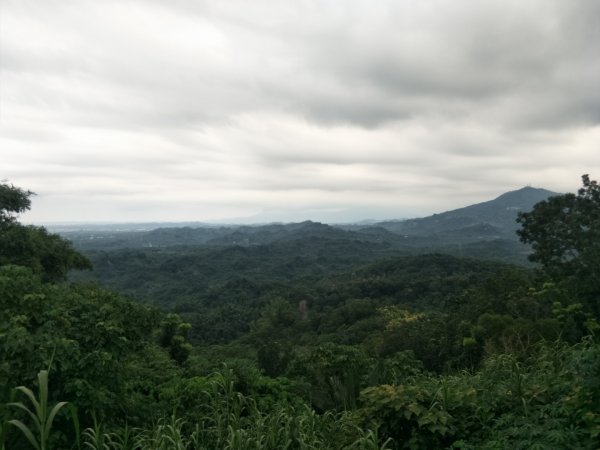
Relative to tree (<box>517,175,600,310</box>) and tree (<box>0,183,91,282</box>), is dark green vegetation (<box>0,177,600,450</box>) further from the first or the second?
tree (<box>517,175,600,310</box>)

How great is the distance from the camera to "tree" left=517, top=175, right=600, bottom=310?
19.9 m

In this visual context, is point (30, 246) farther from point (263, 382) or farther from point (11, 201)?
point (263, 382)

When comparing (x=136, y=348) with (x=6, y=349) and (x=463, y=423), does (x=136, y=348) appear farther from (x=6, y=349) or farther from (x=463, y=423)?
(x=463, y=423)

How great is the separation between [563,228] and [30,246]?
2320cm

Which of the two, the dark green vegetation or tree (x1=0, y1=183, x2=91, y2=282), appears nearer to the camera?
the dark green vegetation

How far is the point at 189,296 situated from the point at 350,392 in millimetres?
67630

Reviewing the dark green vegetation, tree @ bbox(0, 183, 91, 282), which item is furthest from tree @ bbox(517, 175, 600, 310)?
tree @ bbox(0, 183, 91, 282)

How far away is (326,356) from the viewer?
644 cm

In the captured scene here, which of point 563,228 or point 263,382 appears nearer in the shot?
point 263,382

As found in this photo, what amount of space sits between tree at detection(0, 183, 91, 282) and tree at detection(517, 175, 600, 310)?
19.9 metres

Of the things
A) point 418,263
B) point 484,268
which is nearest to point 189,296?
point 418,263

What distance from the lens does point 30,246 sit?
46.8ft

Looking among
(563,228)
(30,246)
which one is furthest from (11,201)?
(563,228)

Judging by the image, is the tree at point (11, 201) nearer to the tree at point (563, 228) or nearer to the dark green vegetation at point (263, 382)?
the dark green vegetation at point (263, 382)
